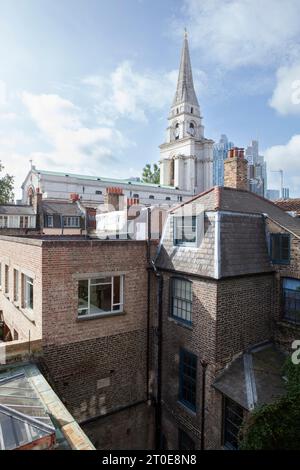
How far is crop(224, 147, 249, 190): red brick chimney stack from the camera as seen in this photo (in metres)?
15.0

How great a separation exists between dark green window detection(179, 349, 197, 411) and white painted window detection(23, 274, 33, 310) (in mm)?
6991

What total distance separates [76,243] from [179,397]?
8089mm

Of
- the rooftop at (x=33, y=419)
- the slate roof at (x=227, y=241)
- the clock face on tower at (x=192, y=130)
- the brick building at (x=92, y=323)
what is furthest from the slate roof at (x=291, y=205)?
the clock face on tower at (x=192, y=130)

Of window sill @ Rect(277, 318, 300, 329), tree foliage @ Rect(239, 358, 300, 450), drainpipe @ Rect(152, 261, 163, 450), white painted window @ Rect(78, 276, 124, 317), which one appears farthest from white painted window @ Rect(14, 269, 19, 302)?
window sill @ Rect(277, 318, 300, 329)

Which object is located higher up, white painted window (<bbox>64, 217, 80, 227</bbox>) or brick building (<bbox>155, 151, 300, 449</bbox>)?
white painted window (<bbox>64, 217, 80, 227</bbox>)

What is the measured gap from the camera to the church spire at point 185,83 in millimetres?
64062

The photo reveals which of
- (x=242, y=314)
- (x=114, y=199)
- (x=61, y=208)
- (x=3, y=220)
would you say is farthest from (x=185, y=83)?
(x=242, y=314)

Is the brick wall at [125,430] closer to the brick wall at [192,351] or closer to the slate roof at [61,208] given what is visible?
the brick wall at [192,351]

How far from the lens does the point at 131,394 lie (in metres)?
13.2

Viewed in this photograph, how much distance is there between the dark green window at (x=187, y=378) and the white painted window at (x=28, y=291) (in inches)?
275

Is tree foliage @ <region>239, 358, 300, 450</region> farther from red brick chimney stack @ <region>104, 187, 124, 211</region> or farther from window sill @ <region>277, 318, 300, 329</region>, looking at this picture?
red brick chimney stack @ <region>104, 187, 124, 211</region>

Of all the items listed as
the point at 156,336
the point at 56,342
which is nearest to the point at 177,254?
the point at 156,336

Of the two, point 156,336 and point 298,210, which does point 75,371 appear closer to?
point 156,336

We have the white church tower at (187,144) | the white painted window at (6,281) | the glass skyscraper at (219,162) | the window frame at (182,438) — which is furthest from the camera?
the glass skyscraper at (219,162)
